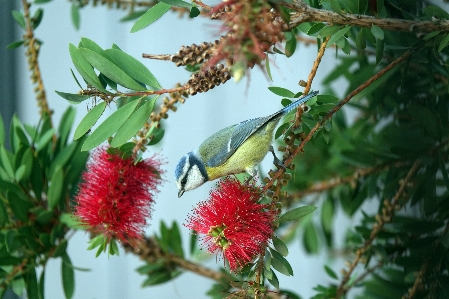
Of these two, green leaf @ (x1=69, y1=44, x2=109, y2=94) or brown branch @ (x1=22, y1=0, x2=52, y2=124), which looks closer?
green leaf @ (x1=69, y1=44, x2=109, y2=94)

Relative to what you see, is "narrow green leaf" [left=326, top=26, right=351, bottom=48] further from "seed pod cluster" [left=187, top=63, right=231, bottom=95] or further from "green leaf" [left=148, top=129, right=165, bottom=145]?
"green leaf" [left=148, top=129, right=165, bottom=145]

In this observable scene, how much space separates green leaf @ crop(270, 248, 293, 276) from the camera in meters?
0.58

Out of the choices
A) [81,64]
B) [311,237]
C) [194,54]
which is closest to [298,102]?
[194,54]

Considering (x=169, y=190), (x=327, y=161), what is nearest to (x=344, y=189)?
(x=327, y=161)

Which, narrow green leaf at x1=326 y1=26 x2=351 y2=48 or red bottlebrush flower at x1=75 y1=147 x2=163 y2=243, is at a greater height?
narrow green leaf at x1=326 y1=26 x2=351 y2=48

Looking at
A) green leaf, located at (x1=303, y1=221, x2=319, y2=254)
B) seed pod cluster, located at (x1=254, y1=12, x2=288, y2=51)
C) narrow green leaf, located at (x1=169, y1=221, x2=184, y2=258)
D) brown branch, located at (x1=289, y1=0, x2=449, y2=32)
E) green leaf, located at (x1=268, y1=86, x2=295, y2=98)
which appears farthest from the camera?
green leaf, located at (x1=303, y1=221, x2=319, y2=254)

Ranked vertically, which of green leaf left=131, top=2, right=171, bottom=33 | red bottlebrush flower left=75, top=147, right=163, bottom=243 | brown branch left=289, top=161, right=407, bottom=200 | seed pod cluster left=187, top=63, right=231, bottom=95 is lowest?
brown branch left=289, top=161, right=407, bottom=200

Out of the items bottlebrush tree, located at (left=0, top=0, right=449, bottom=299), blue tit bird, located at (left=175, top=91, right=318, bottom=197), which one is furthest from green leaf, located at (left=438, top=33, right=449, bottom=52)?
blue tit bird, located at (left=175, top=91, right=318, bottom=197)

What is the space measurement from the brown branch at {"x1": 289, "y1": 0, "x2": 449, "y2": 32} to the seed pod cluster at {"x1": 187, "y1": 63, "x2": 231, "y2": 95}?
0.08 metres

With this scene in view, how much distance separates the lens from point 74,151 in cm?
85

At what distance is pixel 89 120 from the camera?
575mm

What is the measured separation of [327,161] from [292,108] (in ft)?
1.65

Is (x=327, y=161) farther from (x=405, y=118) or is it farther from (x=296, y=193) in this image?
(x=405, y=118)

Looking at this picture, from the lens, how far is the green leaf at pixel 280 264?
1.92ft
